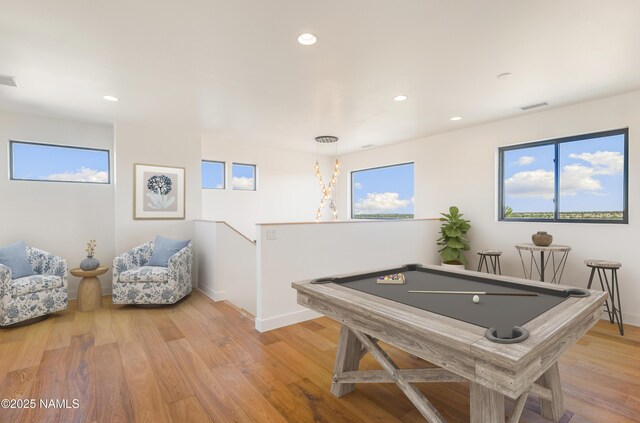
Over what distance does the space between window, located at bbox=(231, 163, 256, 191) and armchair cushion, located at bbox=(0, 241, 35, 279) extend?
3.09m

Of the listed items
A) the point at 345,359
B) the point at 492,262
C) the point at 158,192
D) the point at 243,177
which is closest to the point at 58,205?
the point at 158,192

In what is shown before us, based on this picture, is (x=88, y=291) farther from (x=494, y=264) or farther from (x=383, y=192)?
(x=494, y=264)

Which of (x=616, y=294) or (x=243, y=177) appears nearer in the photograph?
(x=616, y=294)

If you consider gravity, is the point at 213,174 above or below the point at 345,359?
above

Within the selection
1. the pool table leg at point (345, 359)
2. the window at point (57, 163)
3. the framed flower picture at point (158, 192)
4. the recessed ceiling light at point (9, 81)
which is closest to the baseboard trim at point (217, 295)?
the framed flower picture at point (158, 192)

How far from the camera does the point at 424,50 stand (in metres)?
2.66

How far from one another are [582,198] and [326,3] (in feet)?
13.2

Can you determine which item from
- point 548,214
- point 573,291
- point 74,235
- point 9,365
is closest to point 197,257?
point 74,235

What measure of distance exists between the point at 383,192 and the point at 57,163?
18.5 ft

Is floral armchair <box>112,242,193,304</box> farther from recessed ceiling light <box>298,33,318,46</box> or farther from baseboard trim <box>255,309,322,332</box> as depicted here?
recessed ceiling light <box>298,33,318,46</box>

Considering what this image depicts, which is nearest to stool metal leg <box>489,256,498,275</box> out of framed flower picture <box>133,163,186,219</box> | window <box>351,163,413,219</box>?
window <box>351,163,413,219</box>

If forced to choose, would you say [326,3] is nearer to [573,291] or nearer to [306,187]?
[573,291]

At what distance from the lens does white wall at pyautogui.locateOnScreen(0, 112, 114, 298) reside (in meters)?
4.25

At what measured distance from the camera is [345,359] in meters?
2.22
